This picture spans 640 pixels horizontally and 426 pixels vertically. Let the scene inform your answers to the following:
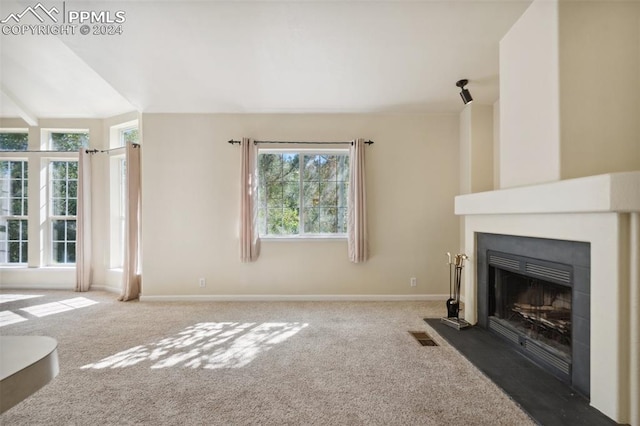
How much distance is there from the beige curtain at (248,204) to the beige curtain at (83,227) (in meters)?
2.66

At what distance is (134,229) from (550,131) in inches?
189

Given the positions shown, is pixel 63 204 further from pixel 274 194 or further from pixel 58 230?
pixel 274 194

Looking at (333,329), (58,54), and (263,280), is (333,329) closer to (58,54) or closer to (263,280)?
(263,280)

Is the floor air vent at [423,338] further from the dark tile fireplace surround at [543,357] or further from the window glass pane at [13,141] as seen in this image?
the window glass pane at [13,141]

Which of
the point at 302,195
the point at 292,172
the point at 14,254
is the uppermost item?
the point at 292,172

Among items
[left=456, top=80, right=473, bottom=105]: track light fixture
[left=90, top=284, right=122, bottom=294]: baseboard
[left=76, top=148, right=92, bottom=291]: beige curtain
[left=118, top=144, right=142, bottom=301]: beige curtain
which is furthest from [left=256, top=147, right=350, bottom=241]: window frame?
[left=76, top=148, right=92, bottom=291]: beige curtain

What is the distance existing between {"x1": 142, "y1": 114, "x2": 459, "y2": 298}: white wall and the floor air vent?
1.20 m

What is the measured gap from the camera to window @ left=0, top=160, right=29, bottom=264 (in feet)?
16.3

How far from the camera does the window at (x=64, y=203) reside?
4.94 meters

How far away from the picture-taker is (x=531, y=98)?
2344 millimetres

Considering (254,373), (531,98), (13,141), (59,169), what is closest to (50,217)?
(59,169)

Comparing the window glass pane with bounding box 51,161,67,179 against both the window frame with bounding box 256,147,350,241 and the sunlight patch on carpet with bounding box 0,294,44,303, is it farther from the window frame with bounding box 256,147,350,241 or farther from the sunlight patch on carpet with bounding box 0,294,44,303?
the window frame with bounding box 256,147,350,241

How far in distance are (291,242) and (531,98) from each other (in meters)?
3.07

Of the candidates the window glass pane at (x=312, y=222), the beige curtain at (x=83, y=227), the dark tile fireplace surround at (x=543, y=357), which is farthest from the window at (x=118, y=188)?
the dark tile fireplace surround at (x=543, y=357)
